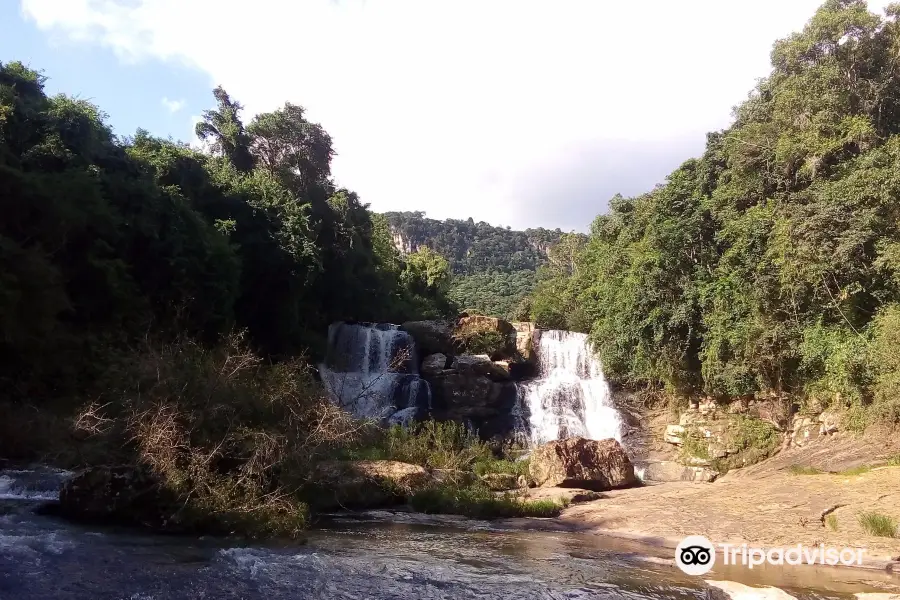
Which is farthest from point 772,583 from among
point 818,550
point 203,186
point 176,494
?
point 203,186

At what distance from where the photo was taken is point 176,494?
9734 millimetres

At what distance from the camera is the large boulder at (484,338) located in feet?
87.1

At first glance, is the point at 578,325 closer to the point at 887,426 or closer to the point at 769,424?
the point at 769,424

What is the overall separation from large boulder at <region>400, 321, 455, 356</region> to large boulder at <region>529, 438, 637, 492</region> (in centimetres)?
991

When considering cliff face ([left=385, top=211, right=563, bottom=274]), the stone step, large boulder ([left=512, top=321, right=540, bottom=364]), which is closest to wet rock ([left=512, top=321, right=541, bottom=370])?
large boulder ([left=512, top=321, right=540, bottom=364])

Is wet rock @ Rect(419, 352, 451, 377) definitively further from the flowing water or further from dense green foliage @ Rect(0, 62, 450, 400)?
the flowing water

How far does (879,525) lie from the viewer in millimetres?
11227

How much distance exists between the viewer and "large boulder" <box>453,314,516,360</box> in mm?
26562

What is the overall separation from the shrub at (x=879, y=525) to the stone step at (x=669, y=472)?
910 centimetres

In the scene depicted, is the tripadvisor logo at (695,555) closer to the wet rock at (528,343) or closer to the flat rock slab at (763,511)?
the flat rock slab at (763,511)

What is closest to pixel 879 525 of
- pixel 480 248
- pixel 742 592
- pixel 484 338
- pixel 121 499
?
pixel 742 592

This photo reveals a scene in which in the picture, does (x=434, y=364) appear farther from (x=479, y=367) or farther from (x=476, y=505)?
(x=476, y=505)

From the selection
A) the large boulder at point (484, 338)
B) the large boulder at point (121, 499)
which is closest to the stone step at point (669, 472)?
the large boulder at point (484, 338)

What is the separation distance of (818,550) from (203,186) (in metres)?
25.0
